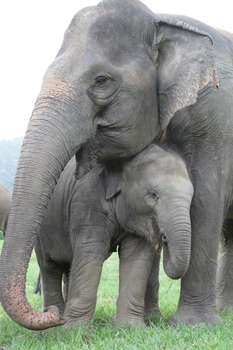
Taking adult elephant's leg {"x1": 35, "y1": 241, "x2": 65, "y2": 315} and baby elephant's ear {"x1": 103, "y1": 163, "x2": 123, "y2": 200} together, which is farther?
adult elephant's leg {"x1": 35, "y1": 241, "x2": 65, "y2": 315}

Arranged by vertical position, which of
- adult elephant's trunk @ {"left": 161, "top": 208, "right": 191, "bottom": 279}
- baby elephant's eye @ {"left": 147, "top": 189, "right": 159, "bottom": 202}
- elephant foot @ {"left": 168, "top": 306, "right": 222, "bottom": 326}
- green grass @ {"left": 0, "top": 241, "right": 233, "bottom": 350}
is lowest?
elephant foot @ {"left": 168, "top": 306, "right": 222, "bottom": 326}

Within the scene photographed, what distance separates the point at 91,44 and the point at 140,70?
40cm

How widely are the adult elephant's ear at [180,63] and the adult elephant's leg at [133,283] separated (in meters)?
0.96

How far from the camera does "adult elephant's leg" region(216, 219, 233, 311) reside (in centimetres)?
740

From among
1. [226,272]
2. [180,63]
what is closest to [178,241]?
[180,63]

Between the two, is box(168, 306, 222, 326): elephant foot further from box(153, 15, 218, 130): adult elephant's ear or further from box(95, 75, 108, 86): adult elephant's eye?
box(95, 75, 108, 86): adult elephant's eye

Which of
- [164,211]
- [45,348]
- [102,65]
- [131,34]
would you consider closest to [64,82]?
[102,65]

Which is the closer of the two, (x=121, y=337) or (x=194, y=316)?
(x=121, y=337)

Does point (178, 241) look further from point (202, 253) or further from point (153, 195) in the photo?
point (202, 253)

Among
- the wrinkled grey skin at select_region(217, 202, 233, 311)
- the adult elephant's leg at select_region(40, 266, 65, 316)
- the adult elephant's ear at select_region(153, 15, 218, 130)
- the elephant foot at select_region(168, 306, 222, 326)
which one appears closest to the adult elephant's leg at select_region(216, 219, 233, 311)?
the wrinkled grey skin at select_region(217, 202, 233, 311)

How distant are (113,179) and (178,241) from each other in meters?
0.87

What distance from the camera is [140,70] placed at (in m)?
5.34

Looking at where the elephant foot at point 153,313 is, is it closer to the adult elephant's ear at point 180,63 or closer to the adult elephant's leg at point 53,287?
the adult elephant's leg at point 53,287

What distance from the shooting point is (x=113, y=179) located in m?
5.63
